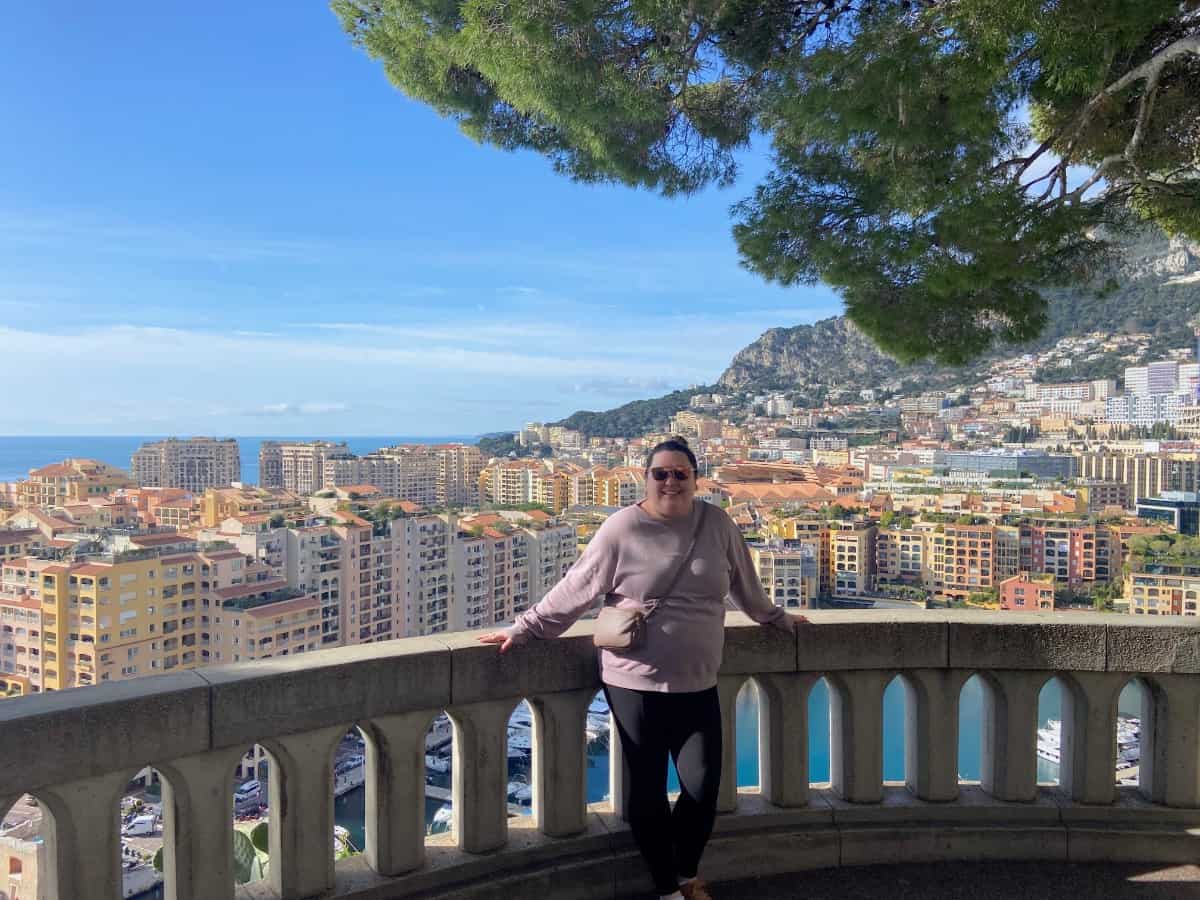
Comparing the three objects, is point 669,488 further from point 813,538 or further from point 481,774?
point 813,538

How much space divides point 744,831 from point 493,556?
44.5 m

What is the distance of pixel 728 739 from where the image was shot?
2.51 metres

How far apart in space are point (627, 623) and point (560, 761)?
19.8 inches

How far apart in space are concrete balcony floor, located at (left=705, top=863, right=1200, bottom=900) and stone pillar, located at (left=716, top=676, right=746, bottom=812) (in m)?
0.22

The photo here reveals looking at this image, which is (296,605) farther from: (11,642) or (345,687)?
(345,687)

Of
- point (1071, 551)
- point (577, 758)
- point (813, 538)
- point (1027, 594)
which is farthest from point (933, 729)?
point (1071, 551)

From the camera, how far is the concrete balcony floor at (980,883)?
2424 millimetres

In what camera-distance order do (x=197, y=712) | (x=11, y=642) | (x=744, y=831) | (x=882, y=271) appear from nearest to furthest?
(x=197, y=712) → (x=744, y=831) → (x=882, y=271) → (x=11, y=642)

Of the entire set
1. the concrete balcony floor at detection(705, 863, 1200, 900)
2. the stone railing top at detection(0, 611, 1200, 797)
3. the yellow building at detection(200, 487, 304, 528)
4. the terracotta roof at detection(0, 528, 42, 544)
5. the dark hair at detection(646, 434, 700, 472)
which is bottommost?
the terracotta roof at detection(0, 528, 42, 544)

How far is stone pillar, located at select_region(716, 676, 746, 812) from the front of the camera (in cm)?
248

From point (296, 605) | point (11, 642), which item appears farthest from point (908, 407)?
point (11, 642)

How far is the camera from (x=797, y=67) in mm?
3080

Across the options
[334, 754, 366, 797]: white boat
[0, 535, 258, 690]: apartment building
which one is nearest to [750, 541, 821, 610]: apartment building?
[334, 754, 366, 797]: white boat

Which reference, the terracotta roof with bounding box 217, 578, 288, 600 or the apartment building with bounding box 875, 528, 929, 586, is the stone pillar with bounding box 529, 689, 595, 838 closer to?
the terracotta roof with bounding box 217, 578, 288, 600
